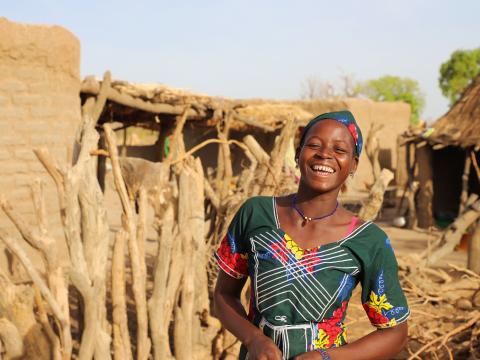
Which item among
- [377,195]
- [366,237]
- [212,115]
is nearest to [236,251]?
[366,237]

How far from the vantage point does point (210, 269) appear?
4.61 m

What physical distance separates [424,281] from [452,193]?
897 centimetres

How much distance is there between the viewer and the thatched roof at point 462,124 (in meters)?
10.4

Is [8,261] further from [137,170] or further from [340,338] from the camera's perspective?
[340,338]

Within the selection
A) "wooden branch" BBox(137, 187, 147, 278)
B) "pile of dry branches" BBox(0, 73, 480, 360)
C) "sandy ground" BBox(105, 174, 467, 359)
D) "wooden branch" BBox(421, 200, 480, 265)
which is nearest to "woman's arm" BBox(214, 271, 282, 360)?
"pile of dry branches" BBox(0, 73, 480, 360)

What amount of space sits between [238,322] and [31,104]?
4.29m

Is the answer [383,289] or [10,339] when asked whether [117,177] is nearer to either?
[10,339]

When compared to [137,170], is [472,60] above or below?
above

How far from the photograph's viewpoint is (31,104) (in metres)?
5.43

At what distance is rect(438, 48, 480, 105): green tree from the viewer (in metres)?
34.8

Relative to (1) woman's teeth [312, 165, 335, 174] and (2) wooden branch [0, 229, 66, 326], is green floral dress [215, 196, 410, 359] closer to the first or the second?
(1) woman's teeth [312, 165, 335, 174]

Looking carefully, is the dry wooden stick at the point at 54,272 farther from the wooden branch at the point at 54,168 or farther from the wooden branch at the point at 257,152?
the wooden branch at the point at 257,152

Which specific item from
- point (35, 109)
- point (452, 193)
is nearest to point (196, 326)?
point (35, 109)

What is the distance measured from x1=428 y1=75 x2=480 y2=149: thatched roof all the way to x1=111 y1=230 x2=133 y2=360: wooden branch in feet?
27.7
